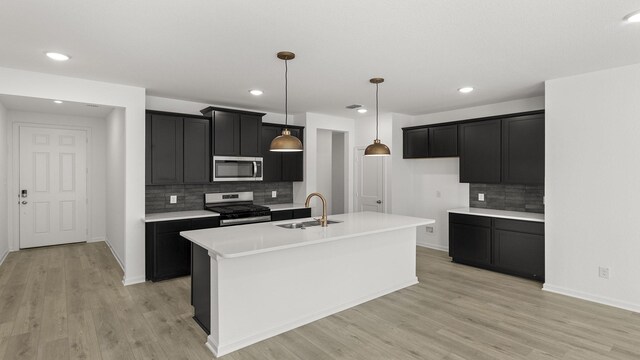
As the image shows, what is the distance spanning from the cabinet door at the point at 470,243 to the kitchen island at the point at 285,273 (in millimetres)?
1459

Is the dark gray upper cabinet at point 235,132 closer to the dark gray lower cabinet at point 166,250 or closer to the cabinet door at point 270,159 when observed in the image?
the cabinet door at point 270,159

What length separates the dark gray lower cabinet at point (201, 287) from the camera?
3.01 meters

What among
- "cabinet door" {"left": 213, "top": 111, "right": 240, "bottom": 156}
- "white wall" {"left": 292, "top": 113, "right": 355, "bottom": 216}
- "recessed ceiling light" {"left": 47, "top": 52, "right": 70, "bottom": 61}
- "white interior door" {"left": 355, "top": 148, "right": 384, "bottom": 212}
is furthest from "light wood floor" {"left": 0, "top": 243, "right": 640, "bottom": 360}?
"white wall" {"left": 292, "top": 113, "right": 355, "bottom": 216}

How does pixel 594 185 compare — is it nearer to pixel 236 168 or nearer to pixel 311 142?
pixel 311 142

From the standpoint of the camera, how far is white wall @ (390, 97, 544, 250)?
19.5 ft

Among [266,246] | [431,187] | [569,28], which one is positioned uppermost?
[569,28]

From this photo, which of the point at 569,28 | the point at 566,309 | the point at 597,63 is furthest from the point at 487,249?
the point at 569,28

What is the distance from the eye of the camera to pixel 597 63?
3.49 m

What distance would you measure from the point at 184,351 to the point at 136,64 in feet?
8.97

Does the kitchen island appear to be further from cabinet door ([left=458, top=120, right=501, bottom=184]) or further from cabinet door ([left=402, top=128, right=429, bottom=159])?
cabinet door ([left=402, top=128, right=429, bottom=159])

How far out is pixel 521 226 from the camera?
4.55m

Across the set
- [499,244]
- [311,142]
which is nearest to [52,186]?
[311,142]

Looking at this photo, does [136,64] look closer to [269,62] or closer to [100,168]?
[269,62]

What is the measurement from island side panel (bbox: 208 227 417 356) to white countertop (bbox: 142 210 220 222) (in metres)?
1.98
